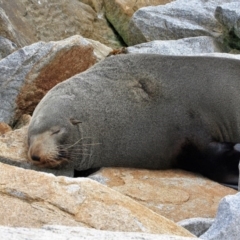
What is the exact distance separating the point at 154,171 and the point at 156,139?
32 cm

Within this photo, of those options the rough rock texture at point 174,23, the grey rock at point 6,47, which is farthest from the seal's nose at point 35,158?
the rough rock texture at point 174,23

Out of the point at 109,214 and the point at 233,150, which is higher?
the point at 109,214

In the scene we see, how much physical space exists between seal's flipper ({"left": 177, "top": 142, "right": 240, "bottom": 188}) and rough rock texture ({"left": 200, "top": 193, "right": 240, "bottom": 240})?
116 inches

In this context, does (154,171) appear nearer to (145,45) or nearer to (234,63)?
(234,63)

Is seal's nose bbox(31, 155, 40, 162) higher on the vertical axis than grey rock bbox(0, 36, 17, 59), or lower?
higher

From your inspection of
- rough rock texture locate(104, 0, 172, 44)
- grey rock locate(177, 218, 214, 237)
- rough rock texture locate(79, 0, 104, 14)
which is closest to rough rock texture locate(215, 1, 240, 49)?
rough rock texture locate(104, 0, 172, 44)

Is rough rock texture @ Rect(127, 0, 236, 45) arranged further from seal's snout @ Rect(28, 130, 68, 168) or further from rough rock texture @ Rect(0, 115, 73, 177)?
seal's snout @ Rect(28, 130, 68, 168)

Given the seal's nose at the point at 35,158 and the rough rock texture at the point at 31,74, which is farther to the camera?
the rough rock texture at the point at 31,74

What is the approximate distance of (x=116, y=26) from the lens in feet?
43.3

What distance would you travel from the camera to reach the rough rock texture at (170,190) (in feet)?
20.8

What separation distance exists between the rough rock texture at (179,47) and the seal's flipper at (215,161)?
2.48 meters

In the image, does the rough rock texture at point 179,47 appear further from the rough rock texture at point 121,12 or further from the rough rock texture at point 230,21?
the rough rock texture at point 121,12

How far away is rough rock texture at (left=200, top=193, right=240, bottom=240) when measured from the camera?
3.95m

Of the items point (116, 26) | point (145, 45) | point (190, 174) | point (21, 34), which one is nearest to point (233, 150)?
point (190, 174)
